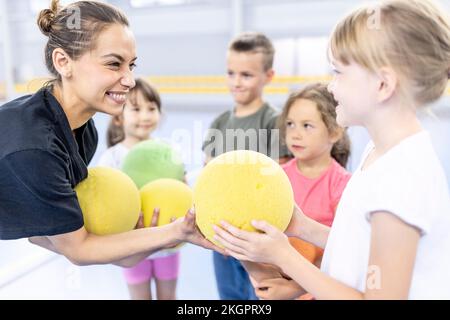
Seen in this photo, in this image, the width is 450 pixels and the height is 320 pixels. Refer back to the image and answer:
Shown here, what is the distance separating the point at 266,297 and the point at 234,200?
0.21m

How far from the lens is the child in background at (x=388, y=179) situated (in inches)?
22.5

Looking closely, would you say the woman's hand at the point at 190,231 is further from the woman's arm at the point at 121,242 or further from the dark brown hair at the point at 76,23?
the dark brown hair at the point at 76,23

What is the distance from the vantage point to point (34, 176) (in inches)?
28.0

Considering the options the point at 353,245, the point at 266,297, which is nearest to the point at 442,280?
the point at 353,245

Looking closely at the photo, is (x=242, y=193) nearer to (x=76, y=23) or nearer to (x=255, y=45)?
(x=76, y=23)

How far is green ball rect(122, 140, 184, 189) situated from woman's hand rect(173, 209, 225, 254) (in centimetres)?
37

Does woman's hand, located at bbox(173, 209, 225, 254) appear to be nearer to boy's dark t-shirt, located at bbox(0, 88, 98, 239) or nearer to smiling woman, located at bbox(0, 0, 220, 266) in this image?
smiling woman, located at bbox(0, 0, 220, 266)

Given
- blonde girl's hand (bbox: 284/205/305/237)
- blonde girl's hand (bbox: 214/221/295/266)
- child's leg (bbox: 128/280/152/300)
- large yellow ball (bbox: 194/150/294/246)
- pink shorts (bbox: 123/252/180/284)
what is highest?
large yellow ball (bbox: 194/150/294/246)

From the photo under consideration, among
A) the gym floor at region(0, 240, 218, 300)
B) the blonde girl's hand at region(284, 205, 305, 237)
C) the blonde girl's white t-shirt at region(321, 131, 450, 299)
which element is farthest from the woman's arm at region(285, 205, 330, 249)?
the gym floor at region(0, 240, 218, 300)

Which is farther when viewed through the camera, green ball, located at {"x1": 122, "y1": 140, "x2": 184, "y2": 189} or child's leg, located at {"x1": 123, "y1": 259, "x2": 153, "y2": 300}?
child's leg, located at {"x1": 123, "y1": 259, "x2": 153, "y2": 300}

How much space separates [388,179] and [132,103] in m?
1.08

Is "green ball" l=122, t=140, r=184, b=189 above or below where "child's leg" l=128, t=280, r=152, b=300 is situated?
above

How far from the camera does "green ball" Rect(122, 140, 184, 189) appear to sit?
3.77 ft

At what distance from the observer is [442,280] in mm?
639
